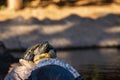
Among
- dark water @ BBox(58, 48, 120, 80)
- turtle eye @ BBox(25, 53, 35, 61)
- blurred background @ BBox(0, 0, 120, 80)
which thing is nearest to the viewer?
turtle eye @ BBox(25, 53, 35, 61)

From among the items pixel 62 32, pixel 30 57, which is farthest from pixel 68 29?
pixel 30 57

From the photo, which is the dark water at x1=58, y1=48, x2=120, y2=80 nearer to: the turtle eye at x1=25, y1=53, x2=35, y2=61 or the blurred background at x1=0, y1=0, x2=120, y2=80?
the blurred background at x1=0, y1=0, x2=120, y2=80

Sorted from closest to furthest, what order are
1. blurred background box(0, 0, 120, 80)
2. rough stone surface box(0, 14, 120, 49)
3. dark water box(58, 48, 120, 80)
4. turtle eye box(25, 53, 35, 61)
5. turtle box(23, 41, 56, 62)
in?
turtle box(23, 41, 56, 62) → turtle eye box(25, 53, 35, 61) → dark water box(58, 48, 120, 80) → blurred background box(0, 0, 120, 80) → rough stone surface box(0, 14, 120, 49)

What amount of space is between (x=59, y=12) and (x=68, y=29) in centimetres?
512

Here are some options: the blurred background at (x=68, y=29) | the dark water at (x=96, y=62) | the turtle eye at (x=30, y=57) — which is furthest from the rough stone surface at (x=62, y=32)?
Answer: the turtle eye at (x=30, y=57)

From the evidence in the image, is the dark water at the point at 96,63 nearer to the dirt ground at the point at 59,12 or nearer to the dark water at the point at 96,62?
the dark water at the point at 96,62

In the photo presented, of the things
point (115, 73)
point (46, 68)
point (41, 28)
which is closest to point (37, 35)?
point (41, 28)

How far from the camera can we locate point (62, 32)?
33.9 m

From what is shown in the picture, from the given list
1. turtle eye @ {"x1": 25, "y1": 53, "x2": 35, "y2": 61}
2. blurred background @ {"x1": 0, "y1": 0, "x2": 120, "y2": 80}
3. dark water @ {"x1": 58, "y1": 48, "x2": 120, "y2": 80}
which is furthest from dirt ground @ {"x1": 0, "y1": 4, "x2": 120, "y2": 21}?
turtle eye @ {"x1": 25, "y1": 53, "x2": 35, "y2": 61}

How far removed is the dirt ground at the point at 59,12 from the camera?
37938mm

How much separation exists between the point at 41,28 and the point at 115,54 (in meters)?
7.99

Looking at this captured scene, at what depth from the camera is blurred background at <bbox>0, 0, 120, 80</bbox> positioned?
28.1 meters

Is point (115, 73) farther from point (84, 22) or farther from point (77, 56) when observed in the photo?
point (84, 22)

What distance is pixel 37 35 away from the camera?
1314 inches
